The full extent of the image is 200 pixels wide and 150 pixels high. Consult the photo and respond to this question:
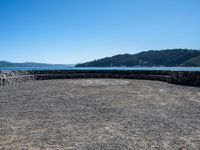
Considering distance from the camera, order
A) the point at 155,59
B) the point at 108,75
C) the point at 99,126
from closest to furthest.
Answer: the point at 99,126 < the point at 108,75 < the point at 155,59

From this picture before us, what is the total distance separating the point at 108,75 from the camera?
1073 inches

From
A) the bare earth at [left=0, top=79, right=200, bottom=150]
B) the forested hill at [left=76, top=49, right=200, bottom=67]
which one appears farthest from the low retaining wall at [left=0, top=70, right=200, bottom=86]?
the forested hill at [left=76, top=49, right=200, bottom=67]

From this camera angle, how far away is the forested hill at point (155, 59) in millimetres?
152288

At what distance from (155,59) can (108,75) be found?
140 metres

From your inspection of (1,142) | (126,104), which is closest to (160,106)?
(126,104)

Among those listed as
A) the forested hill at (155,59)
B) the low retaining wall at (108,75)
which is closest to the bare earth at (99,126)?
the low retaining wall at (108,75)

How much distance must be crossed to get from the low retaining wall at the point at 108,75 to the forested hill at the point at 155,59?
12491 centimetres

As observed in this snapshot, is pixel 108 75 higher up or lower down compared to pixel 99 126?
higher up

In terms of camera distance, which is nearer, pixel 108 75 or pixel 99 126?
pixel 99 126

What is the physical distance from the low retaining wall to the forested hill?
124908 millimetres

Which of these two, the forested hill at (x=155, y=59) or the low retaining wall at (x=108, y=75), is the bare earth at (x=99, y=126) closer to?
the low retaining wall at (x=108, y=75)

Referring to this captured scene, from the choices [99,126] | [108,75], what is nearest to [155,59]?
[108,75]

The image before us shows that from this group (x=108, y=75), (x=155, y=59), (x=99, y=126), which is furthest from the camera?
(x=155, y=59)

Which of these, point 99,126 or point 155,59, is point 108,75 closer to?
point 99,126
